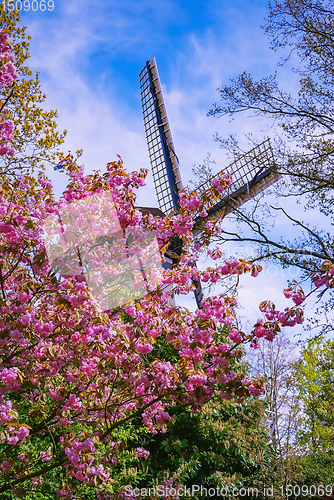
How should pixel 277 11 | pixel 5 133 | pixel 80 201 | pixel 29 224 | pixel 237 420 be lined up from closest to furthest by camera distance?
pixel 29 224 < pixel 5 133 < pixel 80 201 < pixel 237 420 < pixel 277 11

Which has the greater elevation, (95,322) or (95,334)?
(95,334)

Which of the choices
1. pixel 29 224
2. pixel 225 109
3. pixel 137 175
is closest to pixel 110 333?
pixel 29 224

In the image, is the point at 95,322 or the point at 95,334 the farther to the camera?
the point at 95,334

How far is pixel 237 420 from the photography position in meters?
7.42

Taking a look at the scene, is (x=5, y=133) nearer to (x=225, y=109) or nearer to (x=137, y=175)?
(x=137, y=175)

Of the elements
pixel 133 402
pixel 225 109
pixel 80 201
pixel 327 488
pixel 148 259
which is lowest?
pixel 327 488

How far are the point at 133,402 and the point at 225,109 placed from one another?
27.9 feet

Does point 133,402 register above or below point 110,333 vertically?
below

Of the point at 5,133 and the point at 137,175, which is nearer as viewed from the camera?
the point at 5,133

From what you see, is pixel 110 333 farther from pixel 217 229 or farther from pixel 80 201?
pixel 217 229

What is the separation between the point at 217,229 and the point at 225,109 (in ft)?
19.7

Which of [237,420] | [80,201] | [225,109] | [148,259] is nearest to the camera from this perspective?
[80,201]

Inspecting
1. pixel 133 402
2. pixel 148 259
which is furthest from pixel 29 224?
pixel 133 402

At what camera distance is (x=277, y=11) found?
9.09 metres
